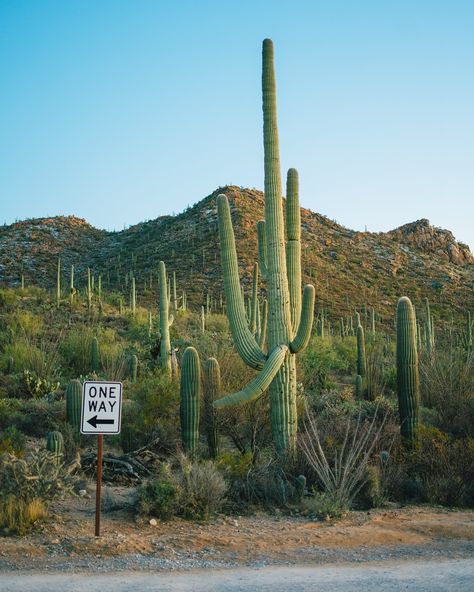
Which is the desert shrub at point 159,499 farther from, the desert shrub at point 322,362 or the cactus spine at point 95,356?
the cactus spine at point 95,356

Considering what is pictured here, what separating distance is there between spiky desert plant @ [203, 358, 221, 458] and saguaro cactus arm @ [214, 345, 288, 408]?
80.5 inches

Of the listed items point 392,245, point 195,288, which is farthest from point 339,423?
point 392,245

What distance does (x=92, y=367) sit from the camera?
23.8 metres

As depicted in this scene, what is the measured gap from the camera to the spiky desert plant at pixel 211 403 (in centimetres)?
1434

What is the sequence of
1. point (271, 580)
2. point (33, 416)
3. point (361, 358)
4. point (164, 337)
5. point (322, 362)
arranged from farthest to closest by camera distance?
1. point (322, 362)
2. point (361, 358)
3. point (164, 337)
4. point (33, 416)
5. point (271, 580)

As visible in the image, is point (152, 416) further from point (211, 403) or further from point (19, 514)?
point (19, 514)

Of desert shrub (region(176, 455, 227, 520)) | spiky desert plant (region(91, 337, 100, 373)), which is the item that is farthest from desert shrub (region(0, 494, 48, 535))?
spiky desert plant (region(91, 337, 100, 373))

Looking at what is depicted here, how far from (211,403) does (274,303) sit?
2.96m

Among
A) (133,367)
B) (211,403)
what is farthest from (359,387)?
(211,403)

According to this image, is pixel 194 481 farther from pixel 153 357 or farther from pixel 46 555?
pixel 153 357

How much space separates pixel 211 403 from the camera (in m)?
15.1

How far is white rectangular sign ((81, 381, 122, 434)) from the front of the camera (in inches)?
372

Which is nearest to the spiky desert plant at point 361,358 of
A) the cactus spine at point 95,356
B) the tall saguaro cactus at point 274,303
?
the cactus spine at point 95,356

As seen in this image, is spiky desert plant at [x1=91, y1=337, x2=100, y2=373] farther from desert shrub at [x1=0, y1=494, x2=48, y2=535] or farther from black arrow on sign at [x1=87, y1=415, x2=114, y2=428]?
black arrow on sign at [x1=87, y1=415, x2=114, y2=428]
